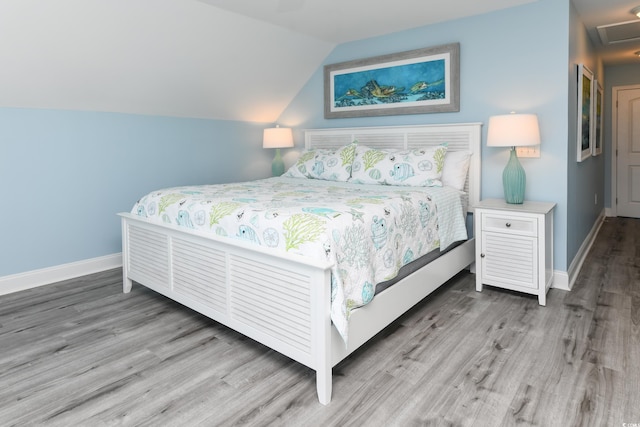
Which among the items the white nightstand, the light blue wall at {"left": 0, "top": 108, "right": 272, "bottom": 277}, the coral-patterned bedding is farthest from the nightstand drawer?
the light blue wall at {"left": 0, "top": 108, "right": 272, "bottom": 277}

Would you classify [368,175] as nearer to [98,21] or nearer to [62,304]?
[98,21]

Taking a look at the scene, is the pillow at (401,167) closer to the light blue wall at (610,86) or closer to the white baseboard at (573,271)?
the white baseboard at (573,271)

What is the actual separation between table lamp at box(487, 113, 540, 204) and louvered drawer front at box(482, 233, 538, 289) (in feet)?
1.23

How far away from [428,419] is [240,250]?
120cm

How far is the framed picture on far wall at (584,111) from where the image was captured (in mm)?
3492

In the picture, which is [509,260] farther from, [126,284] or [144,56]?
[144,56]

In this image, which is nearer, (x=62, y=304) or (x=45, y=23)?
(x=45, y=23)

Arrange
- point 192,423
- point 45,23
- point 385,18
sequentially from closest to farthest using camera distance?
point 192,423
point 45,23
point 385,18

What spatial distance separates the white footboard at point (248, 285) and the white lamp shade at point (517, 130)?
1942 millimetres

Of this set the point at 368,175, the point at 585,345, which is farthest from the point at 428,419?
the point at 368,175

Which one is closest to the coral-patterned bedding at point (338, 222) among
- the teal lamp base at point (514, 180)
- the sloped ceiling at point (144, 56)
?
the teal lamp base at point (514, 180)

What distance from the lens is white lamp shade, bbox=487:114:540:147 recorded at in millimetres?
2996

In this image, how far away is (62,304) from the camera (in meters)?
3.03

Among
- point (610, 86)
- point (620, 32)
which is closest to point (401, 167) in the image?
point (620, 32)
